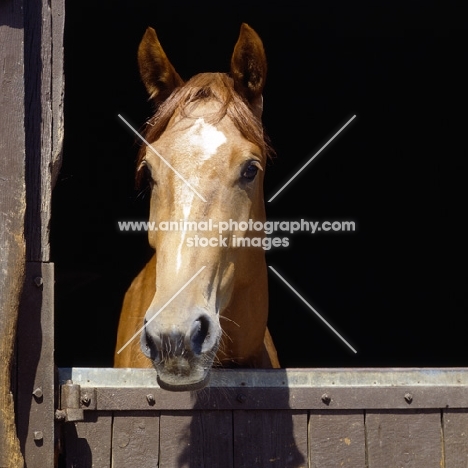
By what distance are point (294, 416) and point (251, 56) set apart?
3.89ft

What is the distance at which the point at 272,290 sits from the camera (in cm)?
662

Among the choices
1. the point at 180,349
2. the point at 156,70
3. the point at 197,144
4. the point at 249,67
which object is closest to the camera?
→ the point at 180,349

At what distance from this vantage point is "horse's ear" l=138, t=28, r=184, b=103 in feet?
8.23

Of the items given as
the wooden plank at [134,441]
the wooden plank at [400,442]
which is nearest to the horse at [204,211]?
the wooden plank at [134,441]

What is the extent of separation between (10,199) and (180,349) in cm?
62

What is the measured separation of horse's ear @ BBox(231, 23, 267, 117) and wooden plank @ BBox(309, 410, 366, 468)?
3.53 ft

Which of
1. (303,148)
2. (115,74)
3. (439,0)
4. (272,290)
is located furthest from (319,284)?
(439,0)

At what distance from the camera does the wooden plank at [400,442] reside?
6.88 feet

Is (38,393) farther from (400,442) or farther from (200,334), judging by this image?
(400,442)

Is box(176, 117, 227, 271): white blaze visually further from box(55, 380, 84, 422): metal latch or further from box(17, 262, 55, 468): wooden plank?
box(55, 380, 84, 422): metal latch

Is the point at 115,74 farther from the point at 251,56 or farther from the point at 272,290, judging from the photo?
the point at 251,56

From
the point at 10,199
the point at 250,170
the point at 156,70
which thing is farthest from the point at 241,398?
the point at 156,70

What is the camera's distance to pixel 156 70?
258 centimetres

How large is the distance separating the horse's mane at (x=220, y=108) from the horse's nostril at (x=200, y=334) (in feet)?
2.23
